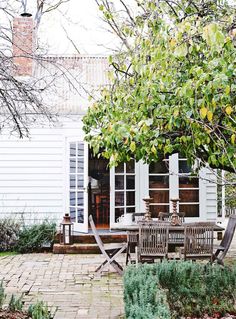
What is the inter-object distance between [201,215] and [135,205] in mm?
1574

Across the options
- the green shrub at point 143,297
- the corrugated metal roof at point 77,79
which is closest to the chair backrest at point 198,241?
the green shrub at point 143,297

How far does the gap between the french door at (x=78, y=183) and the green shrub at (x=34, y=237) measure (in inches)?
26.8

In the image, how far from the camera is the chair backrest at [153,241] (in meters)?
7.24

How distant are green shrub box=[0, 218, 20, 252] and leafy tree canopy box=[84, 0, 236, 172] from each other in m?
5.11

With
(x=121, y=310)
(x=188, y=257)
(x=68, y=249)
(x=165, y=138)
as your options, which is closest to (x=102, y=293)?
(x=121, y=310)

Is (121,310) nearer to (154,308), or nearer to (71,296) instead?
(71,296)

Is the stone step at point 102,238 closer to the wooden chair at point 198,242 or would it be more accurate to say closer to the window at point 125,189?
the window at point 125,189

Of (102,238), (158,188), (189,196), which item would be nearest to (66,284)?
(102,238)

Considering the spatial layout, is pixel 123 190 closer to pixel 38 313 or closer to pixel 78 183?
pixel 78 183

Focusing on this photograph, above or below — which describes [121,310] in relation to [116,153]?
below

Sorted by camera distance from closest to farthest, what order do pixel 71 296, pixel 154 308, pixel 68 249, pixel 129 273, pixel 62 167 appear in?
1. pixel 154 308
2. pixel 129 273
3. pixel 71 296
4. pixel 68 249
5. pixel 62 167

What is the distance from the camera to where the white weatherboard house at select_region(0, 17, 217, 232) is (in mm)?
11016

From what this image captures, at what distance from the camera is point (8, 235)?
10398 millimetres

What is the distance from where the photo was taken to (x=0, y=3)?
5059 mm
